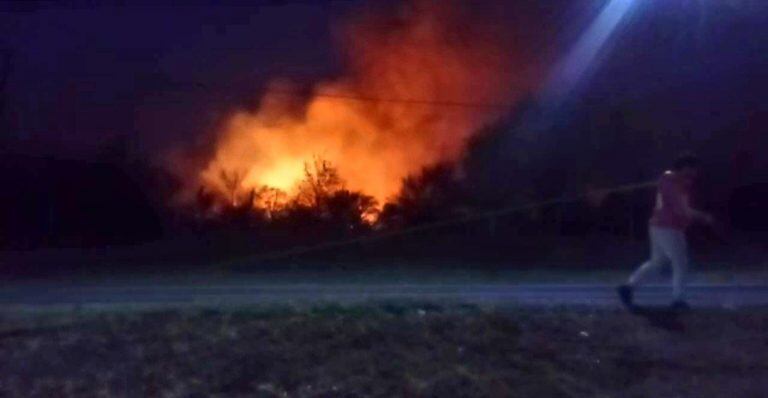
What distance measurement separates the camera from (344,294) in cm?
1712

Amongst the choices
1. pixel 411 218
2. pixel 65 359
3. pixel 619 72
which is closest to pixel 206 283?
pixel 65 359

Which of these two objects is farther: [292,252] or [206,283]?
[292,252]

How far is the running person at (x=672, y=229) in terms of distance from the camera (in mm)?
15133

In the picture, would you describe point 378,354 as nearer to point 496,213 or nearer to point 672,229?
point 672,229

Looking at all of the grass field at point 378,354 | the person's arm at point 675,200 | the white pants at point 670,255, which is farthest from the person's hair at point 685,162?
the grass field at point 378,354

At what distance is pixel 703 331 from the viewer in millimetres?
14328

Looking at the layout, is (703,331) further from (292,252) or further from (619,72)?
(619,72)

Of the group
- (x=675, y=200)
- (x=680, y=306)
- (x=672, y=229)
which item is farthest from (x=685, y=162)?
(x=680, y=306)

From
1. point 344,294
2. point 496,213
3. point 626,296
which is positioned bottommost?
point 626,296

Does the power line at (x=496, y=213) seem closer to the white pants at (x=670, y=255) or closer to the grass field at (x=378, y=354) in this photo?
the white pants at (x=670, y=255)

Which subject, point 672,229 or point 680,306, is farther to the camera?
point 672,229

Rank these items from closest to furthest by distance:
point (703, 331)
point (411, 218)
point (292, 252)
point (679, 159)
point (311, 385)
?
1. point (311, 385)
2. point (703, 331)
3. point (679, 159)
4. point (292, 252)
5. point (411, 218)

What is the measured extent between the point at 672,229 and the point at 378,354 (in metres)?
3.77

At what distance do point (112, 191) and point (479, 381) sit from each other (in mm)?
23438
